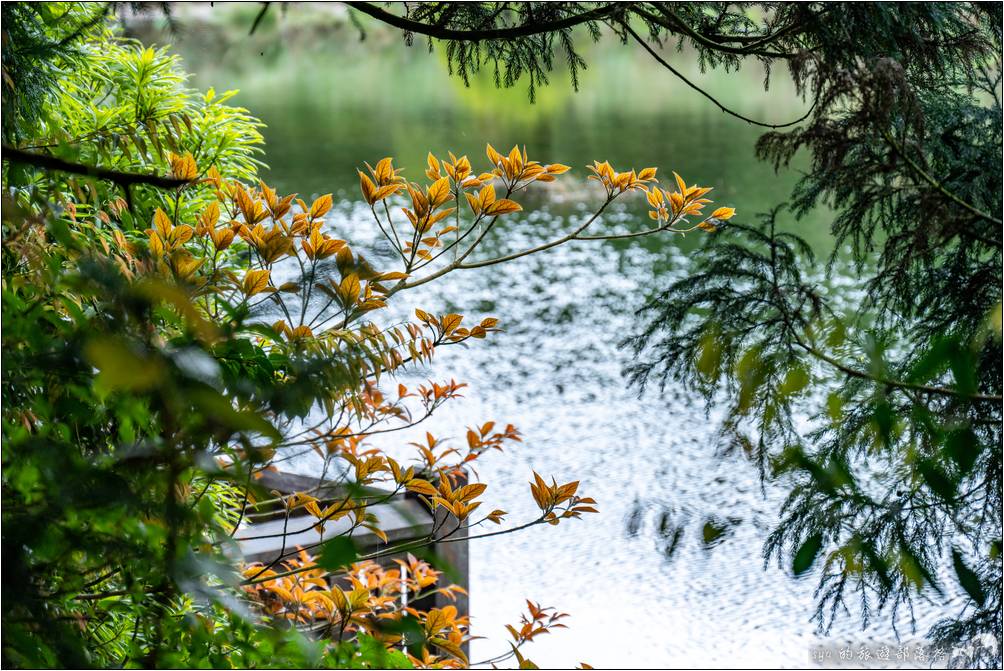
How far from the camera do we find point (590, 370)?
6086 millimetres

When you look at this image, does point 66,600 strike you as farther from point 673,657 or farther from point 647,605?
point 647,605

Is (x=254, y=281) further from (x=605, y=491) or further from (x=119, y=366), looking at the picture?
(x=605, y=491)

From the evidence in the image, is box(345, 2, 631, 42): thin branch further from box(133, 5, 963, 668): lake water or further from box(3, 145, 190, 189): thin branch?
box(3, 145, 190, 189): thin branch

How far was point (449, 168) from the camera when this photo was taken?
1.44 metres

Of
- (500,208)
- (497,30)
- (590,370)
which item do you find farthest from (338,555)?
(590,370)

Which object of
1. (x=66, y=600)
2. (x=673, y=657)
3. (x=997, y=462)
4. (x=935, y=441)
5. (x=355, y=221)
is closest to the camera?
(x=935, y=441)

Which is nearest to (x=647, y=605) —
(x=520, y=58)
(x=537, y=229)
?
(x=520, y=58)

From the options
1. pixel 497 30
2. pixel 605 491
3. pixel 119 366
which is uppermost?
pixel 497 30

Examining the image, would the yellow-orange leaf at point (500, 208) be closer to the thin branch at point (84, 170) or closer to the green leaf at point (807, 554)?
the thin branch at point (84, 170)

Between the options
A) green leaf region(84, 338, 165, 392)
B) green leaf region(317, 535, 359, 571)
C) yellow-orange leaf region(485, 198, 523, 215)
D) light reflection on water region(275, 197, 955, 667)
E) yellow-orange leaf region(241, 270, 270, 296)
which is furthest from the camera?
light reflection on water region(275, 197, 955, 667)

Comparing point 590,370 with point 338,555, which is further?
point 590,370

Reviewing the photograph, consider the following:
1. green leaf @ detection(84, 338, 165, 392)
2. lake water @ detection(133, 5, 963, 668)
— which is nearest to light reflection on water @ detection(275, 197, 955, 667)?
lake water @ detection(133, 5, 963, 668)

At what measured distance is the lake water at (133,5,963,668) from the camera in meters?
3.95

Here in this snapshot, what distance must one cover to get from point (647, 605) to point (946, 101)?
2747 millimetres
